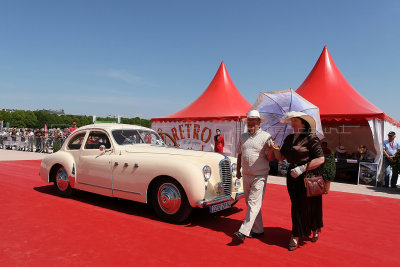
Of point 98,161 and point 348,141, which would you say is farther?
point 348,141

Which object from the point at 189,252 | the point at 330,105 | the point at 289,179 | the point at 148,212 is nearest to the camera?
the point at 189,252

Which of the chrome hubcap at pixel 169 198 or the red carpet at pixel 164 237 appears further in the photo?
the chrome hubcap at pixel 169 198

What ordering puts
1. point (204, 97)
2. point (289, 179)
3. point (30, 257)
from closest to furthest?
point (30, 257)
point (289, 179)
point (204, 97)

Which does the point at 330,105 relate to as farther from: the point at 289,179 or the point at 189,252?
the point at 189,252

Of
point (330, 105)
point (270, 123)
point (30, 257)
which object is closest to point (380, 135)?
point (330, 105)

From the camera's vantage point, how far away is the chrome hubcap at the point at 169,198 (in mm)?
4289

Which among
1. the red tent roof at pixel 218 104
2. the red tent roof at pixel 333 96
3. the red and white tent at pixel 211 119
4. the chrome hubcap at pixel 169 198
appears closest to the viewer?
the chrome hubcap at pixel 169 198

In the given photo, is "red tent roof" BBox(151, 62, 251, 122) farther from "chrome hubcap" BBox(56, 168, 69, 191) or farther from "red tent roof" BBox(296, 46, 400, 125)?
"chrome hubcap" BBox(56, 168, 69, 191)

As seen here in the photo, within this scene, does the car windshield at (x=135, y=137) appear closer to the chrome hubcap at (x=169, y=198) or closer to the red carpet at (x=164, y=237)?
the red carpet at (x=164, y=237)

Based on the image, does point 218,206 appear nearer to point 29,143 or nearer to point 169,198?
point 169,198

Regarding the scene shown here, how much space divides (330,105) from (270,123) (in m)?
4.14

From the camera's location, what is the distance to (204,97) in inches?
627

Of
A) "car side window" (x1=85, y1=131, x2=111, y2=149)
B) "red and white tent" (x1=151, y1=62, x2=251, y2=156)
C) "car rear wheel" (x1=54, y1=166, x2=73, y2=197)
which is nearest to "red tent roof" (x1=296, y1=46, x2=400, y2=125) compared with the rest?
"red and white tent" (x1=151, y1=62, x2=251, y2=156)

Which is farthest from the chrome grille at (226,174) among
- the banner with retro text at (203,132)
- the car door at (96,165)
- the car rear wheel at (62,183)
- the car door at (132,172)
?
the banner with retro text at (203,132)
